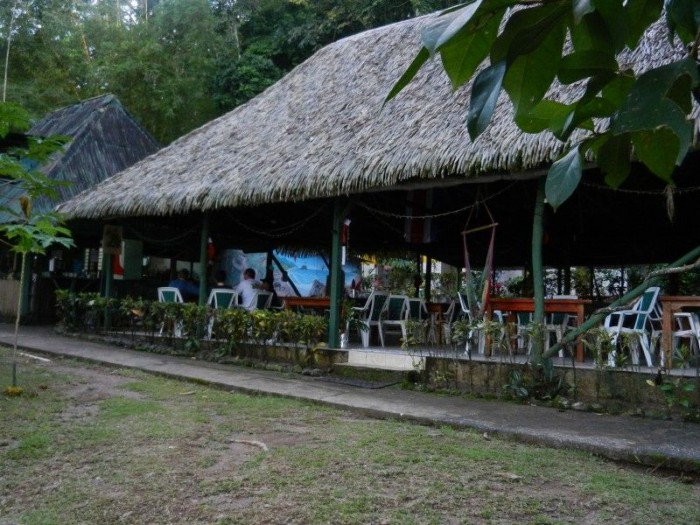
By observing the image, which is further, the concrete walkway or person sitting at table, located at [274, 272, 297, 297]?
person sitting at table, located at [274, 272, 297, 297]

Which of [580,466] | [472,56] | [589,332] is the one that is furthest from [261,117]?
[472,56]

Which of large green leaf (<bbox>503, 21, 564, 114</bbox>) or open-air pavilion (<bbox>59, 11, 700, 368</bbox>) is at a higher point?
open-air pavilion (<bbox>59, 11, 700, 368</bbox>)

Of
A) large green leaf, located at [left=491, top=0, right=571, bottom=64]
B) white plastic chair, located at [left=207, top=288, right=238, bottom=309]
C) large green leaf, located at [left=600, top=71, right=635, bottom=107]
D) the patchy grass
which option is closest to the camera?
large green leaf, located at [left=491, top=0, right=571, bottom=64]

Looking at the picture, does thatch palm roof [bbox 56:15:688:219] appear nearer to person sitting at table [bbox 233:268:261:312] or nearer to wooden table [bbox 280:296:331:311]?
person sitting at table [bbox 233:268:261:312]

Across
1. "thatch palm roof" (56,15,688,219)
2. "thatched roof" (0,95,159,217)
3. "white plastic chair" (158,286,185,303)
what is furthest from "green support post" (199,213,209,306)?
"thatched roof" (0,95,159,217)

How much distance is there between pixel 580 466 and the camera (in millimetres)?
4316

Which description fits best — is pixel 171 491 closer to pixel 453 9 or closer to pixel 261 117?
pixel 453 9

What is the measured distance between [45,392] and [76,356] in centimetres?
288

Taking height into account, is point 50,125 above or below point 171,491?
A: above

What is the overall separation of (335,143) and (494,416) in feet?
14.6

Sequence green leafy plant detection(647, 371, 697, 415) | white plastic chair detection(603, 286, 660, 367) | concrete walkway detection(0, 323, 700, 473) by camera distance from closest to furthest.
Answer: concrete walkway detection(0, 323, 700, 473) < green leafy plant detection(647, 371, 697, 415) < white plastic chair detection(603, 286, 660, 367)

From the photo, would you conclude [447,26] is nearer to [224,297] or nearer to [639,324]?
[639,324]

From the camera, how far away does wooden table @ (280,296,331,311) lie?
10.1 meters

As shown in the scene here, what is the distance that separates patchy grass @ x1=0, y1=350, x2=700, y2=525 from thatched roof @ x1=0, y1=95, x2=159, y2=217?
10.2 m
